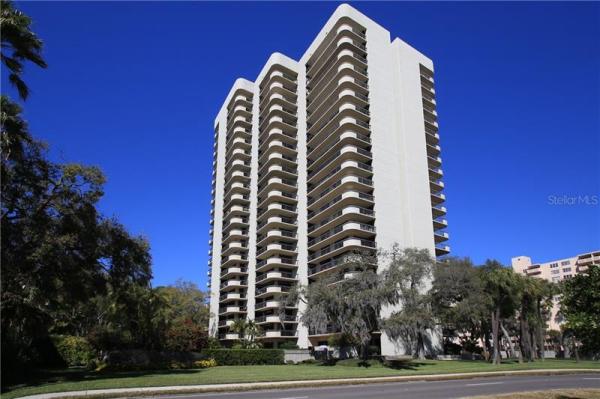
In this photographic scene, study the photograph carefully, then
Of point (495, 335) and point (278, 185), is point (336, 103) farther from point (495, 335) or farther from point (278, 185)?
point (495, 335)

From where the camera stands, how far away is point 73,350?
1716 inches

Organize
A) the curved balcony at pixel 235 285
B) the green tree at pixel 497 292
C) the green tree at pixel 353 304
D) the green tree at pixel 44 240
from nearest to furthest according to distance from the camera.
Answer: the green tree at pixel 44 240
the green tree at pixel 353 304
the green tree at pixel 497 292
the curved balcony at pixel 235 285

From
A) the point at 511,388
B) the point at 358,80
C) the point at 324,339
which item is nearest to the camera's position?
the point at 511,388

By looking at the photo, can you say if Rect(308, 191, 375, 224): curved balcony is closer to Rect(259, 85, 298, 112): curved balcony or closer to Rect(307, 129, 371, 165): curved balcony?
Rect(307, 129, 371, 165): curved balcony

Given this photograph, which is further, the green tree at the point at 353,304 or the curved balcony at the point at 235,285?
the curved balcony at the point at 235,285

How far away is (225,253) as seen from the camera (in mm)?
91625

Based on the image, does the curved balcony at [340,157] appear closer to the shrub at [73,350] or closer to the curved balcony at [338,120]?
the curved balcony at [338,120]

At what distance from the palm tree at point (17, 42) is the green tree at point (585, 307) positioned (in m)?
24.7

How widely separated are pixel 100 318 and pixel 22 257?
118 feet

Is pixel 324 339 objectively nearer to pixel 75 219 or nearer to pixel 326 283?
pixel 326 283

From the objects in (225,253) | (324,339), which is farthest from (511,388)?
(225,253)

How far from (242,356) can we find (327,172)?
34.7m

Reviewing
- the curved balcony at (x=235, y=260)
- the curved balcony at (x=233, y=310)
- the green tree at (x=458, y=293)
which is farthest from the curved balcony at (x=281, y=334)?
the green tree at (x=458, y=293)

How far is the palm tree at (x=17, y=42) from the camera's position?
20.2m
